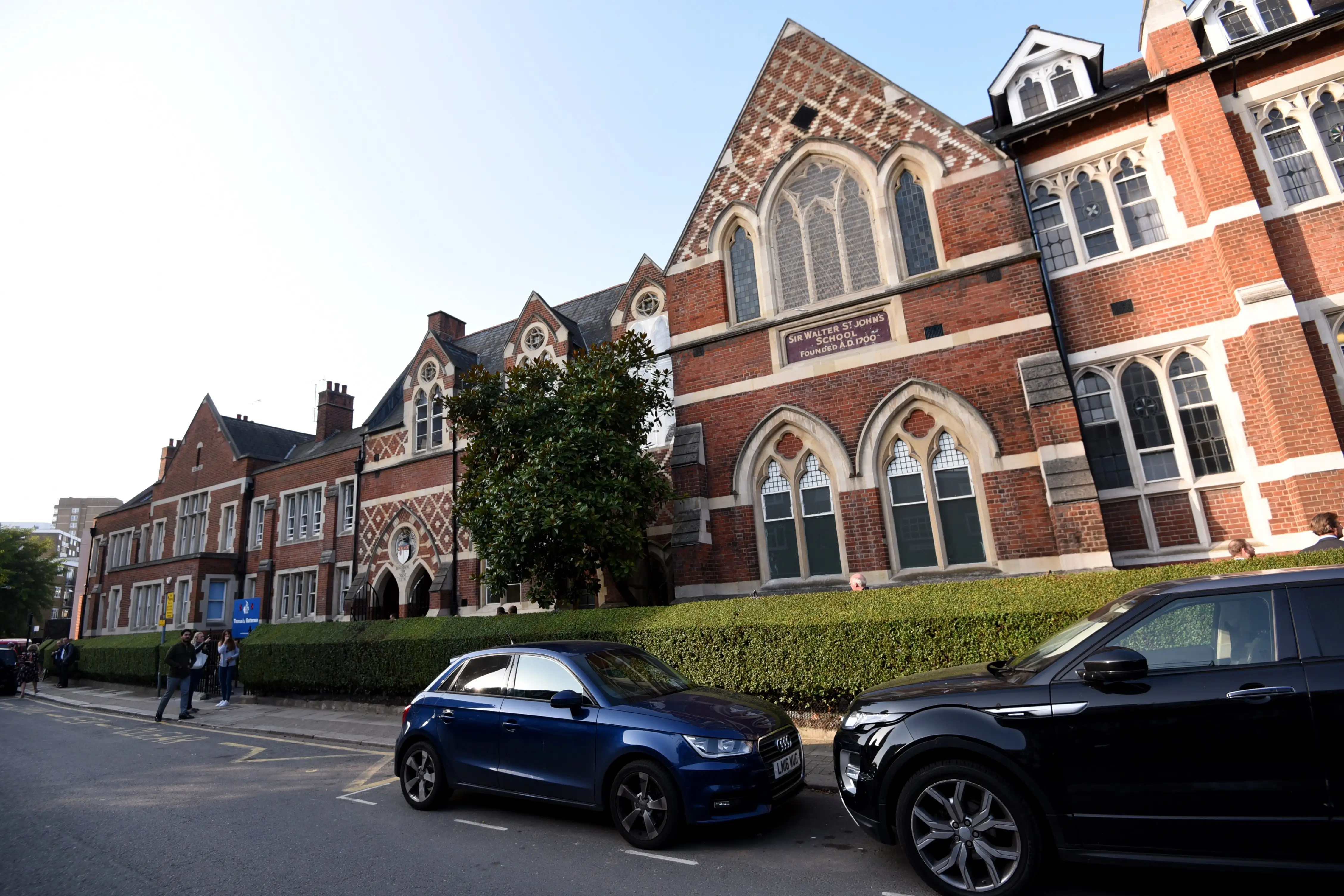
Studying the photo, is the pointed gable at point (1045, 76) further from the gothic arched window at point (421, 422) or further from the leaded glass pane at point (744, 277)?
the gothic arched window at point (421, 422)

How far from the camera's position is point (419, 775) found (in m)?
6.91

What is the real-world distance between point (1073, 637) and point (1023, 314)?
8.55 meters

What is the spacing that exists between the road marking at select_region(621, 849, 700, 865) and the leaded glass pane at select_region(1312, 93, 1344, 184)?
46.8 ft

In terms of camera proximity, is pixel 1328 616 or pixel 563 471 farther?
pixel 563 471

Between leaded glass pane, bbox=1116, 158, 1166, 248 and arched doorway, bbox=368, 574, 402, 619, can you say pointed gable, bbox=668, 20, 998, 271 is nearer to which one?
leaded glass pane, bbox=1116, 158, 1166, 248

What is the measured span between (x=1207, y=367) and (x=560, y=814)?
12.1m

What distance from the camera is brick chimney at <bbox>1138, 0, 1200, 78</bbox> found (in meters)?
11.6

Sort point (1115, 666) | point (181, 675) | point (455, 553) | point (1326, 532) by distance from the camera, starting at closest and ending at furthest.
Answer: point (1115, 666)
point (1326, 532)
point (181, 675)
point (455, 553)

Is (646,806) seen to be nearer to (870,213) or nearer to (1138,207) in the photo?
(870,213)

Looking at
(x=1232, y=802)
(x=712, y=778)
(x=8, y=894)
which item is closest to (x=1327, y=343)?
(x=1232, y=802)

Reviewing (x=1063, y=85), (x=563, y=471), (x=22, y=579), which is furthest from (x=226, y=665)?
(x=22, y=579)

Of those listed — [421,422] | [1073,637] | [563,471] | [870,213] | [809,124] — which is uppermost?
[809,124]

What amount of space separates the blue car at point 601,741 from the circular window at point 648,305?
13022 millimetres

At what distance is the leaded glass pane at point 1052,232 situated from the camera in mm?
12258
